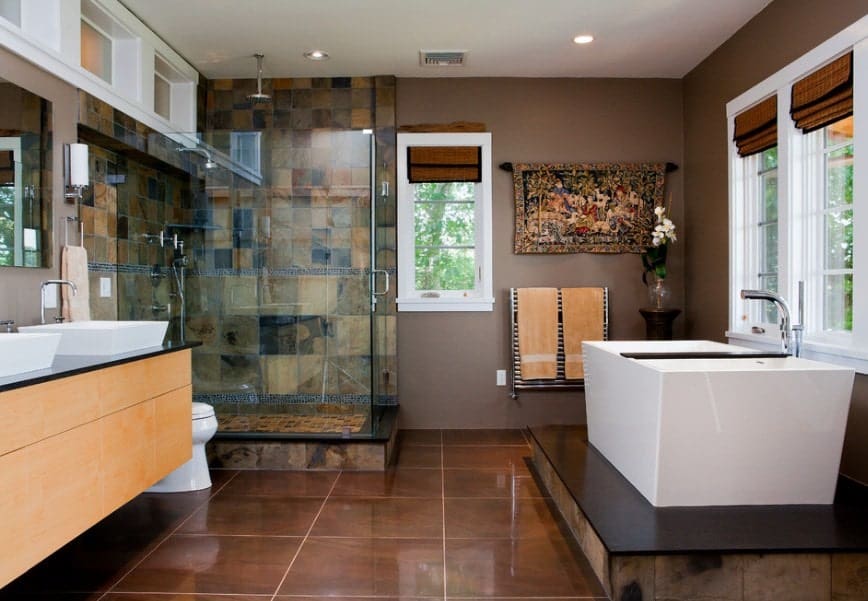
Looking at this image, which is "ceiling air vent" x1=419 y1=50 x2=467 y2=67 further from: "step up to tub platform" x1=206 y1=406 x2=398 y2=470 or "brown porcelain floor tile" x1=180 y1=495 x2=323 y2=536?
"brown porcelain floor tile" x1=180 y1=495 x2=323 y2=536

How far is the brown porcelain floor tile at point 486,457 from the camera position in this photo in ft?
12.5

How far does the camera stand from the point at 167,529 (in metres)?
2.82

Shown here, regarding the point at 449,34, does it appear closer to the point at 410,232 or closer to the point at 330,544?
the point at 410,232

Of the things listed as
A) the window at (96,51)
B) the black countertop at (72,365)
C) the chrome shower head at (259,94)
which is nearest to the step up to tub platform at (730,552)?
the black countertop at (72,365)

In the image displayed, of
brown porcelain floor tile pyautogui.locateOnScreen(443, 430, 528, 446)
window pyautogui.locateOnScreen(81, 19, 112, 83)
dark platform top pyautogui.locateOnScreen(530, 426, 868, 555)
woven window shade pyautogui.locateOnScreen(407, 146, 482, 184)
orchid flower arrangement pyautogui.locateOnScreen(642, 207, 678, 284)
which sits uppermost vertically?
window pyautogui.locateOnScreen(81, 19, 112, 83)

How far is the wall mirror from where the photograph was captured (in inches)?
103

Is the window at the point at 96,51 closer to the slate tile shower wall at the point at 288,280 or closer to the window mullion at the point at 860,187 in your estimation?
the slate tile shower wall at the point at 288,280

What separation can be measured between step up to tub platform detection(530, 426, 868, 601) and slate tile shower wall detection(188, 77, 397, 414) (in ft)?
6.74

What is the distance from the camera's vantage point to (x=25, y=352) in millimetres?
1951

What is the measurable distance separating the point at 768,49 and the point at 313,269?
293 centimetres

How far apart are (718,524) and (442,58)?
3345mm

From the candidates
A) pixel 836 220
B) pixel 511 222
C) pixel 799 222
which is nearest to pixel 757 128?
pixel 799 222

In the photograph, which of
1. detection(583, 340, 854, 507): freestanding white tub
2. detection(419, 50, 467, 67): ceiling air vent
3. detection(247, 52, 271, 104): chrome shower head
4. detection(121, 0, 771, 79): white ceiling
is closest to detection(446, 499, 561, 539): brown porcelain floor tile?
detection(583, 340, 854, 507): freestanding white tub

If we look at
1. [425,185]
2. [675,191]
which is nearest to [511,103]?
[425,185]
